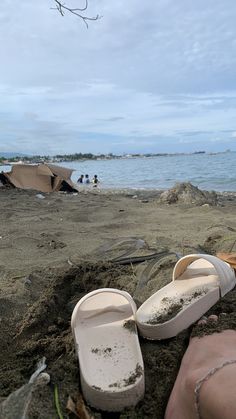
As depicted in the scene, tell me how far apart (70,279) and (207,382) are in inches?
56.5

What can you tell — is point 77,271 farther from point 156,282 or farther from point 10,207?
point 10,207

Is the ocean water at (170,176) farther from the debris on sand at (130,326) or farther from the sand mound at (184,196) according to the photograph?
the debris on sand at (130,326)

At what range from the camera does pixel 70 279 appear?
99.2 inches

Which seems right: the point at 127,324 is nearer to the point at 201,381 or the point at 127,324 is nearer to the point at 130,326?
the point at 130,326

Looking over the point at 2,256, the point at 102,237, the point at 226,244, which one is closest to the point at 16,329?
the point at 2,256

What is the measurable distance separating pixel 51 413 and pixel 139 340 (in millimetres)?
514

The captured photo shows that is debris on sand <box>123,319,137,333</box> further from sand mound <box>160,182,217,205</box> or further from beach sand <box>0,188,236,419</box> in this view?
sand mound <box>160,182,217,205</box>

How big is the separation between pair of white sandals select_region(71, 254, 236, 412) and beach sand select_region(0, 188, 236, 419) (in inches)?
2.1

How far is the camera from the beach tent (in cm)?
1036

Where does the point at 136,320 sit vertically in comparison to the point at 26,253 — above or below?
above

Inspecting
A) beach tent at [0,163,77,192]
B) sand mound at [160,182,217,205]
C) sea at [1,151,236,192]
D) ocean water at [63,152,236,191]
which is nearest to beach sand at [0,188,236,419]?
sand mound at [160,182,217,205]

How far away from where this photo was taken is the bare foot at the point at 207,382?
1.11 meters

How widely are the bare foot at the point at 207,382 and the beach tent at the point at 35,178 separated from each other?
908cm

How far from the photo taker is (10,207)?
6.81 m
